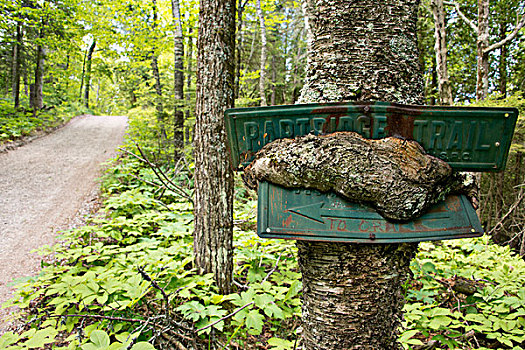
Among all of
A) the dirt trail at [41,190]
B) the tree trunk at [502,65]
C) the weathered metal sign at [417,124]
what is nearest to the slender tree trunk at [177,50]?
the dirt trail at [41,190]

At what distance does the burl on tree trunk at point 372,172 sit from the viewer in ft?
3.04

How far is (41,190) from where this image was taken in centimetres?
717

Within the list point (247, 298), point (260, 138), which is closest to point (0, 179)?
point (247, 298)

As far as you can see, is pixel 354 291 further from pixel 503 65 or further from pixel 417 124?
pixel 503 65

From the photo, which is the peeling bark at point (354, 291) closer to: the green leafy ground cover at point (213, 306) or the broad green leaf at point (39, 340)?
the green leafy ground cover at point (213, 306)

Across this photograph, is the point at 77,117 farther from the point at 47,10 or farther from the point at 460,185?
the point at 460,185

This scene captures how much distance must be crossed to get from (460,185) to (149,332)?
2331 millimetres

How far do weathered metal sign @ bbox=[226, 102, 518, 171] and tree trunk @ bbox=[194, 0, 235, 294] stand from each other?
1.92 meters

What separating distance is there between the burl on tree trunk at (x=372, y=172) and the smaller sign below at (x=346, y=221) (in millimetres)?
31

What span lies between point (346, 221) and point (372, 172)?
0.18m

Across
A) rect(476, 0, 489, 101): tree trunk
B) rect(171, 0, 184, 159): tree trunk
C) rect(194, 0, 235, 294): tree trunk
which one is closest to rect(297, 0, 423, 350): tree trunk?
rect(194, 0, 235, 294): tree trunk

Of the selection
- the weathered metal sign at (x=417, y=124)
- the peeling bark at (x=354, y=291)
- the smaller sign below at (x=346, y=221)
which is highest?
the weathered metal sign at (x=417, y=124)

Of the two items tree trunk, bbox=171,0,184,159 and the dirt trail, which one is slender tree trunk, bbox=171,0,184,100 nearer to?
tree trunk, bbox=171,0,184,159

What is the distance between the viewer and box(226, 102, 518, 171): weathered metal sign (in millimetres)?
892
